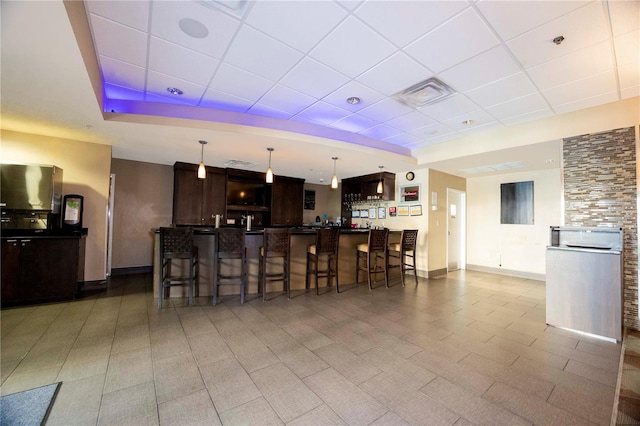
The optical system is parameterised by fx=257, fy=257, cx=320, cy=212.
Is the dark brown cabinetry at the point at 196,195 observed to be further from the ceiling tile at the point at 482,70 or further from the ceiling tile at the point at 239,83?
the ceiling tile at the point at 482,70

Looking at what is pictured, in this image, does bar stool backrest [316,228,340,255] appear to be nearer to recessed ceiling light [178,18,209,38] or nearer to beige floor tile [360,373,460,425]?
beige floor tile [360,373,460,425]

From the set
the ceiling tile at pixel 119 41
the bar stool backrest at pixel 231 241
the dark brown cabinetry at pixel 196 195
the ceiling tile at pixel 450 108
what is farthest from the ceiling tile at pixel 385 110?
the dark brown cabinetry at pixel 196 195

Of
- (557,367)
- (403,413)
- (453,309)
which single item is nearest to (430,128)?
(453,309)

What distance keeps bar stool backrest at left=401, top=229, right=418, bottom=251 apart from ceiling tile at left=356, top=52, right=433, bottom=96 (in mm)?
2900

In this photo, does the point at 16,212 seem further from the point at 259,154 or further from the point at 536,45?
the point at 536,45

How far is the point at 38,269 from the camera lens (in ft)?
11.5

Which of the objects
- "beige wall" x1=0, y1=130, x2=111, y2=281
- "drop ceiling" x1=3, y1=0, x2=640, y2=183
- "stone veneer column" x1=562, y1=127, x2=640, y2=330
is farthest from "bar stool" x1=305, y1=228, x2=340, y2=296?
"beige wall" x1=0, y1=130, x2=111, y2=281

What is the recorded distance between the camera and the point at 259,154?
501 centimetres

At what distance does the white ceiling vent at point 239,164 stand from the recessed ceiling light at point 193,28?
11.5ft

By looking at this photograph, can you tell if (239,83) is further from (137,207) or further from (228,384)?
(137,207)

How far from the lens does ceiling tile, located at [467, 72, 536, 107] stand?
291 cm

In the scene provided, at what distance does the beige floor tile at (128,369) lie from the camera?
190cm

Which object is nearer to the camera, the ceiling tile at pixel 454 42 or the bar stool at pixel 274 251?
the ceiling tile at pixel 454 42

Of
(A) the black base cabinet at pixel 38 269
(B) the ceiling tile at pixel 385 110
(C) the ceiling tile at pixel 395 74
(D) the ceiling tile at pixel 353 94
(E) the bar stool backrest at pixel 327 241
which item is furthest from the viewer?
(E) the bar stool backrest at pixel 327 241
